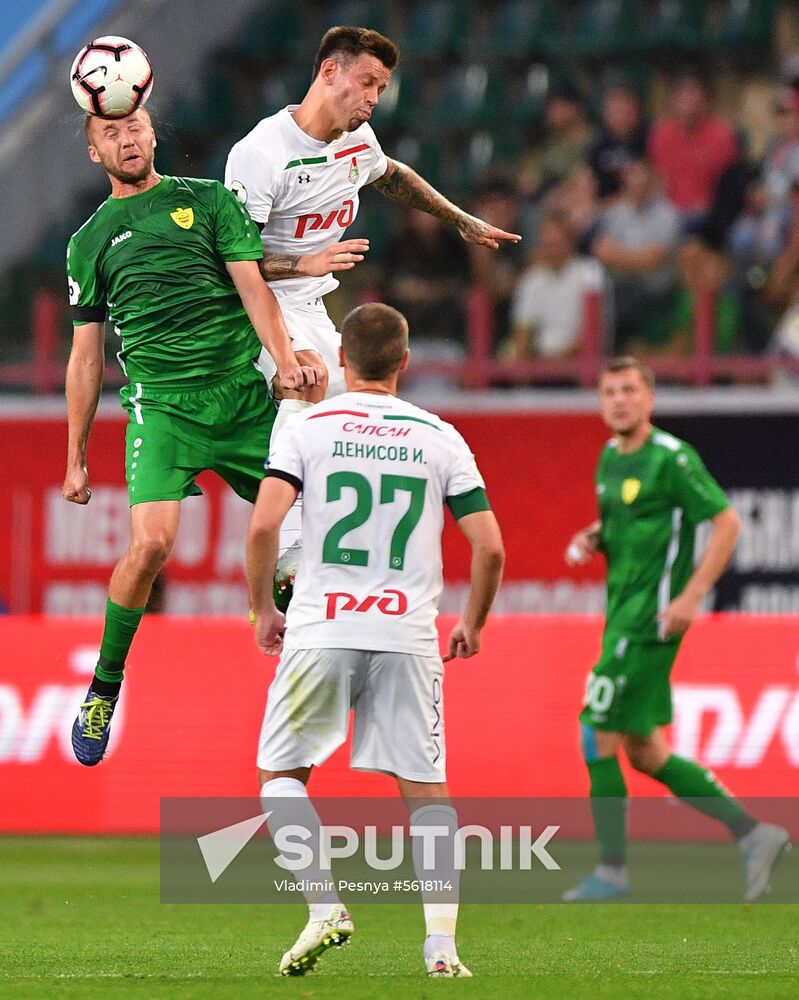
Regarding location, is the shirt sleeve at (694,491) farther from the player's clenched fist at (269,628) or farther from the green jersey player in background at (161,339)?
the player's clenched fist at (269,628)

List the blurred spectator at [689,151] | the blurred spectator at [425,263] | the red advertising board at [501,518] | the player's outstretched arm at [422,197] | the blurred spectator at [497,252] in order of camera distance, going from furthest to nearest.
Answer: the blurred spectator at [689,151] < the blurred spectator at [497,252] < the blurred spectator at [425,263] < the red advertising board at [501,518] < the player's outstretched arm at [422,197]

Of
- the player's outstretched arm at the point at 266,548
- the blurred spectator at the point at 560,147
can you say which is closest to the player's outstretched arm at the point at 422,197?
the player's outstretched arm at the point at 266,548

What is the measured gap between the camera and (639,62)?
51.2 ft

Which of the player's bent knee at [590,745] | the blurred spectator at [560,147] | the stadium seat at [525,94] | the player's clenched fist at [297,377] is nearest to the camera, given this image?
the player's clenched fist at [297,377]

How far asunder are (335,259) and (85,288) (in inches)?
36.2

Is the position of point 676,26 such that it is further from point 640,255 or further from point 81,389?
point 81,389

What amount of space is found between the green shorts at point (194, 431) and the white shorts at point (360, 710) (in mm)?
957

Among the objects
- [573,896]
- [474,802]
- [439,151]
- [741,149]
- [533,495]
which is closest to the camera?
[573,896]

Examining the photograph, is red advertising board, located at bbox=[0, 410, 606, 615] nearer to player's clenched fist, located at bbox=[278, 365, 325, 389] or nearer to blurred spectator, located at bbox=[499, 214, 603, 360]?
blurred spectator, located at bbox=[499, 214, 603, 360]

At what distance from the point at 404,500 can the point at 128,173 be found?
163 cm

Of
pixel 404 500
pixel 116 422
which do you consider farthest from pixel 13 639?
pixel 404 500

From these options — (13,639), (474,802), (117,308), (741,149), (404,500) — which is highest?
(741,149)

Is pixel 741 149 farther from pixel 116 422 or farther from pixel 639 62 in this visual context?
pixel 116 422

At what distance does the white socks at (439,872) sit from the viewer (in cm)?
607
